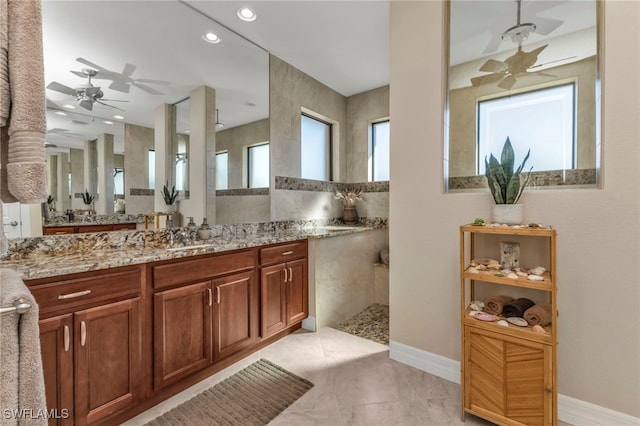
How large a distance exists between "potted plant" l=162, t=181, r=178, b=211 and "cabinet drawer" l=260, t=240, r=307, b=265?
80 cm

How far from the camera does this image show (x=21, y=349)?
640 millimetres

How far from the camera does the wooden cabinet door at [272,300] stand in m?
2.21

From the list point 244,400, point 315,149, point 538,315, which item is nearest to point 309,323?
point 244,400

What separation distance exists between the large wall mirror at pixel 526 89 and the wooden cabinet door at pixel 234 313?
1656 mm

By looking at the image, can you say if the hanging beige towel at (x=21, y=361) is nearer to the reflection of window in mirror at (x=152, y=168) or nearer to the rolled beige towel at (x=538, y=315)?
the reflection of window in mirror at (x=152, y=168)

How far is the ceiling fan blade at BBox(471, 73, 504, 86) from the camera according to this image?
1.80m

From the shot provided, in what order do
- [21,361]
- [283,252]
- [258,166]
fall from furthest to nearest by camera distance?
[258,166] < [283,252] < [21,361]

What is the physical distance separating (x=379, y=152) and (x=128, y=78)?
2903mm

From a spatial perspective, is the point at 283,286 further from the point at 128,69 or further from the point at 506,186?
the point at 128,69

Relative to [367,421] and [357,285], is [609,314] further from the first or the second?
[357,285]

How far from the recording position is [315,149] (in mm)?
3742

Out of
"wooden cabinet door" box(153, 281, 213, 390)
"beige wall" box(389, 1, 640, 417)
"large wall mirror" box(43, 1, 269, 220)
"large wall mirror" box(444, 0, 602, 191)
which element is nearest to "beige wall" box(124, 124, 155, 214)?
"large wall mirror" box(43, 1, 269, 220)

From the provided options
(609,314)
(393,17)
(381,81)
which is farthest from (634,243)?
(381,81)

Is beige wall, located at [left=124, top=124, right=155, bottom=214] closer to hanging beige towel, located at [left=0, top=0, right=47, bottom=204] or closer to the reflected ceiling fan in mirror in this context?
hanging beige towel, located at [left=0, top=0, right=47, bottom=204]
